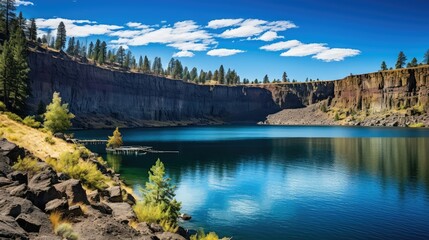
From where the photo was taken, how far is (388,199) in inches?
1417

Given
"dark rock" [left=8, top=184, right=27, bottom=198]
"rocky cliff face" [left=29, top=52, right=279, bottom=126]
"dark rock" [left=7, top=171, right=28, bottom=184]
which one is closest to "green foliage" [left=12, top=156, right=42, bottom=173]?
"dark rock" [left=7, top=171, right=28, bottom=184]

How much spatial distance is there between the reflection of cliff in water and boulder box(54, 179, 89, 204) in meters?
35.7

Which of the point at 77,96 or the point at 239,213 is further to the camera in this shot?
the point at 77,96

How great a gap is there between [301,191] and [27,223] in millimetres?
33057

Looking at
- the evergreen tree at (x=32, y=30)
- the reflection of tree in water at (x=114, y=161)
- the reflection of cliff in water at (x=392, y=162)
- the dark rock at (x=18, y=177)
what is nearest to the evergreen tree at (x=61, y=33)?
the evergreen tree at (x=32, y=30)

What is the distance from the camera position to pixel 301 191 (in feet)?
132

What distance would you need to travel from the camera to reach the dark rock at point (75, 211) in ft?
47.7

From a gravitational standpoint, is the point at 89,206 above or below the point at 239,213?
above

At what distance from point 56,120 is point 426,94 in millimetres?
186638

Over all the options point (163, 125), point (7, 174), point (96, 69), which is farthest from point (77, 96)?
point (7, 174)

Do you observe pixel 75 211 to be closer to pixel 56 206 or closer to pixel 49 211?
pixel 56 206

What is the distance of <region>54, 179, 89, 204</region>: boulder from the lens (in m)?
16.3

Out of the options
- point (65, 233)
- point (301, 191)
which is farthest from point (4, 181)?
point (301, 191)

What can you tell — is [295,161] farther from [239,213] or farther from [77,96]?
[77,96]
